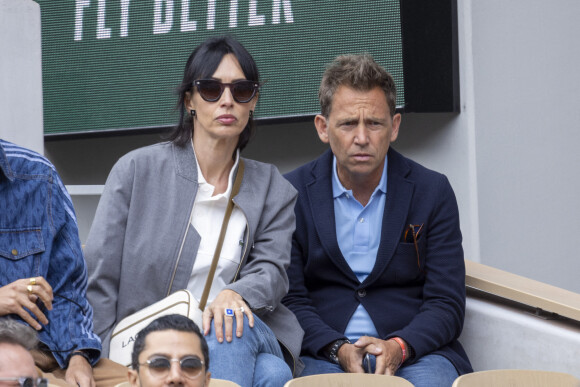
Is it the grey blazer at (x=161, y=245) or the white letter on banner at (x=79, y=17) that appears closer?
the grey blazer at (x=161, y=245)

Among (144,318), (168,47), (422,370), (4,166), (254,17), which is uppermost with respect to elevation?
(254,17)

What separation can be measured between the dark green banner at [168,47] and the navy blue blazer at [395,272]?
105 cm

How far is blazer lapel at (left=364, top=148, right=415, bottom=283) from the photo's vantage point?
11.6 ft

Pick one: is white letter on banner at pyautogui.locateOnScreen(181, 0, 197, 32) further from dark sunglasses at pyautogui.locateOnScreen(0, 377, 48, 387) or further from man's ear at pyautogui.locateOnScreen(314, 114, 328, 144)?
dark sunglasses at pyautogui.locateOnScreen(0, 377, 48, 387)

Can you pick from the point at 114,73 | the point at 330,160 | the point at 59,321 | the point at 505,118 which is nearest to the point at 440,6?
the point at 505,118

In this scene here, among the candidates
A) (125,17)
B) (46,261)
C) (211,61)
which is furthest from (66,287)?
(125,17)

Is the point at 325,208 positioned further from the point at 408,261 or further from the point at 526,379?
the point at 526,379

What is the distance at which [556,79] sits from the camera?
5.20m

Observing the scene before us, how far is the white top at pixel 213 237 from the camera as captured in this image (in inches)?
127

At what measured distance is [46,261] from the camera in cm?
274

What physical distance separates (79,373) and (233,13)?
266 centimetres

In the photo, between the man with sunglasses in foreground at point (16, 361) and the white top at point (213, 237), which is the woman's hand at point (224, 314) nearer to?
the white top at point (213, 237)

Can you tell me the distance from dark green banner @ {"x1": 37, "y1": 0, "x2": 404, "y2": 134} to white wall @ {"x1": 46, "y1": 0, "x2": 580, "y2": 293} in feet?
1.98

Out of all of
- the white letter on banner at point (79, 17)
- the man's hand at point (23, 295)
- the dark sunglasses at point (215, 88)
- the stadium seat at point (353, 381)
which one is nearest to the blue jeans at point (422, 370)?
the stadium seat at point (353, 381)
